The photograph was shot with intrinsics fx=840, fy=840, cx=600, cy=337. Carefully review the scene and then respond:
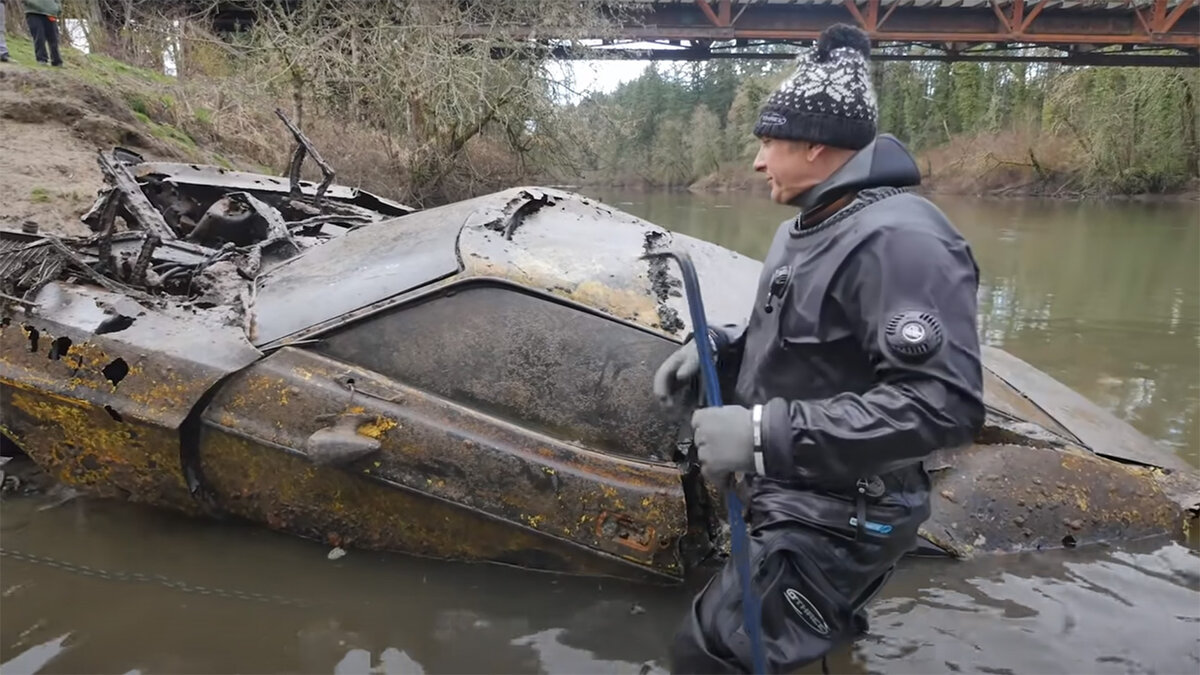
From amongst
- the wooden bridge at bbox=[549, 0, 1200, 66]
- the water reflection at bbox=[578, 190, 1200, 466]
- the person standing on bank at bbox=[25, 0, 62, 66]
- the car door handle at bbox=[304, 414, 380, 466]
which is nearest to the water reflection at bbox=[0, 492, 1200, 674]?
the car door handle at bbox=[304, 414, 380, 466]

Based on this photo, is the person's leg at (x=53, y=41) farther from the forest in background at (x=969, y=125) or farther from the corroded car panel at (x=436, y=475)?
the corroded car panel at (x=436, y=475)

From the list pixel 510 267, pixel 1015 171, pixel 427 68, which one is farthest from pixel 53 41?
pixel 1015 171

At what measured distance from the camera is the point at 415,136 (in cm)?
1377

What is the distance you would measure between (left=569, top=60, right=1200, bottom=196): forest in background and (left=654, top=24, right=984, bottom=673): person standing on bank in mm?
11225

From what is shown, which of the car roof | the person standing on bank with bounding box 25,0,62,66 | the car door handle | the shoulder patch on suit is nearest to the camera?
the shoulder patch on suit

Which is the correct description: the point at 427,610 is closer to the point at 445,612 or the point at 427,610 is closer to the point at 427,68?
the point at 445,612

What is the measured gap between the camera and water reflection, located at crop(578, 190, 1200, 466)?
544cm

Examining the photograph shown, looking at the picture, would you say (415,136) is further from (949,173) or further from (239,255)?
(949,173)

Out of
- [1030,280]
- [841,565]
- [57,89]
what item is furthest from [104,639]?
[1030,280]

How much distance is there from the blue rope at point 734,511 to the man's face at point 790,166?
257 millimetres

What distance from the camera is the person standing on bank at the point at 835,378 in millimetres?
1558

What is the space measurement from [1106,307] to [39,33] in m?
12.7

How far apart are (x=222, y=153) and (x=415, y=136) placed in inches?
122

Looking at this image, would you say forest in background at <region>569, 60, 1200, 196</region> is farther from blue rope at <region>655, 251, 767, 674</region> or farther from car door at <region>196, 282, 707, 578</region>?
blue rope at <region>655, 251, 767, 674</region>
